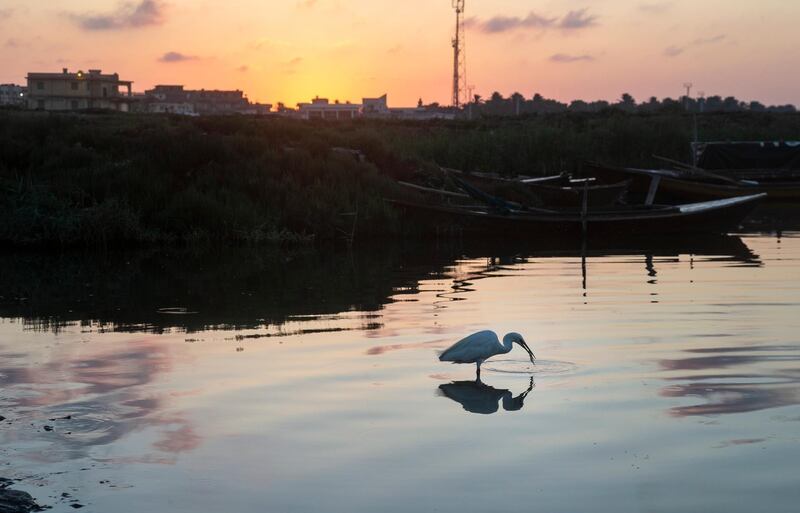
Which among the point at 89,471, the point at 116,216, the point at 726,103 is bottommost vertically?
the point at 89,471

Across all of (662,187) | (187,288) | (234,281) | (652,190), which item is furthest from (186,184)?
(662,187)

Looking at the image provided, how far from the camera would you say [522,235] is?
2892cm

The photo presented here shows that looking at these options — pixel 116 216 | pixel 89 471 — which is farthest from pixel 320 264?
pixel 89 471

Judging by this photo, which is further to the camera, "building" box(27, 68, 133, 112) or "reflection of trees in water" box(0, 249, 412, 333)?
"building" box(27, 68, 133, 112)

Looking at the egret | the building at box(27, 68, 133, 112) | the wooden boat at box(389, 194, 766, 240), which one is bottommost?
the egret

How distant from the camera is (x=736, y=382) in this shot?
1082 centimetres

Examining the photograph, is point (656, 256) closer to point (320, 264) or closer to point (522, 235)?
point (522, 235)

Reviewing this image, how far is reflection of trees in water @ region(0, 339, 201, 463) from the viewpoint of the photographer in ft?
29.0

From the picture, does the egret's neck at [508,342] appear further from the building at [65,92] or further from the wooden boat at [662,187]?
the building at [65,92]

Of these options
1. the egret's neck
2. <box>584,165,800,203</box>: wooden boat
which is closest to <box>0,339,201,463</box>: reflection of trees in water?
the egret's neck

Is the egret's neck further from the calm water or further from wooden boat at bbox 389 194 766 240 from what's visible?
wooden boat at bbox 389 194 766 240

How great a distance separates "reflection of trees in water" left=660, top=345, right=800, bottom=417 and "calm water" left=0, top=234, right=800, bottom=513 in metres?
0.04

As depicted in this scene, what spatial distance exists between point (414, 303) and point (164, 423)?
791 cm

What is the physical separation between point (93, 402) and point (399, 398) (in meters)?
2.85
